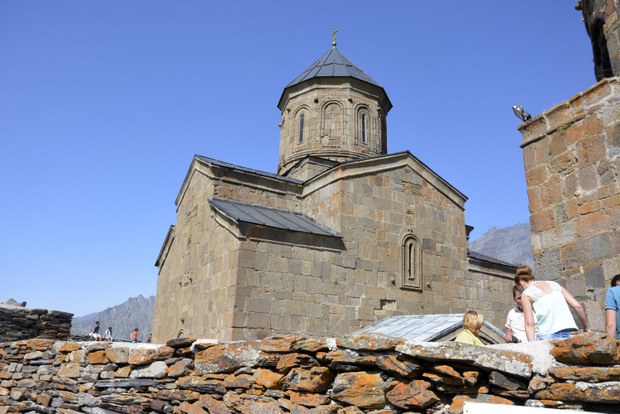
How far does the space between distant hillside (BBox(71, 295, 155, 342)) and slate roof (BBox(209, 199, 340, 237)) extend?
3398 inches

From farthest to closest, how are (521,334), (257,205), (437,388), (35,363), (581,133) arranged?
(257,205) → (35,363) → (581,133) → (521,334) → (437,388)

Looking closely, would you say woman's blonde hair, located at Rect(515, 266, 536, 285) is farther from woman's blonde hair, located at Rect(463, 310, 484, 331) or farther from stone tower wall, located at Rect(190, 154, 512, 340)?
stone tower wall, located at Rect(190, 154, 512, 340)

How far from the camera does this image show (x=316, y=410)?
7.98ft

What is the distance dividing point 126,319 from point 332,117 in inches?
3869

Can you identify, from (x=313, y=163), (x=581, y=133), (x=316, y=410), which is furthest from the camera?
(x=313, y=163)

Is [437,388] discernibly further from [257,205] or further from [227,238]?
[257,205]

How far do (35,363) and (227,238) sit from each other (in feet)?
11.4

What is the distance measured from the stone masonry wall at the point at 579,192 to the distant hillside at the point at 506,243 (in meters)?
120

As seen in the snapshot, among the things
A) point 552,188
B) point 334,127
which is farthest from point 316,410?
point 334,127

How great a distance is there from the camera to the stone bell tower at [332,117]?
1250 centimetres

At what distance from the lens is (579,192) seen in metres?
3.90

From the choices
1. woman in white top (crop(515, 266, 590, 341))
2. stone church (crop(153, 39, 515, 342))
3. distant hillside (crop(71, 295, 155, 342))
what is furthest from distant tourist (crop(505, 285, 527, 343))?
distant hillside (crop(71, 295, 155, 342))

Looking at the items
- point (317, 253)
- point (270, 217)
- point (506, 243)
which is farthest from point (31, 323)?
point (506, 243)

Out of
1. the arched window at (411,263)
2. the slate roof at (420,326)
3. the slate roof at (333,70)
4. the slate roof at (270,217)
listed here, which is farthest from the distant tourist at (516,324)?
the slate roof at (333,70)
